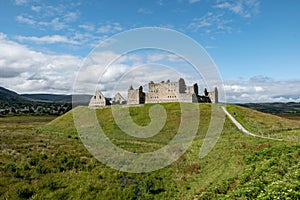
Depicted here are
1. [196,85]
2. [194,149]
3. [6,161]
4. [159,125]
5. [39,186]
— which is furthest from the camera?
[196,85]

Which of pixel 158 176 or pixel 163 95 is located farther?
pixel 163 95

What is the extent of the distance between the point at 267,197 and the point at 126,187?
10.8m

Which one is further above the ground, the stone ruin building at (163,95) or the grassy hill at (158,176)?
the stone ruin building at (163,95)

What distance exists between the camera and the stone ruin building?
3634 inches

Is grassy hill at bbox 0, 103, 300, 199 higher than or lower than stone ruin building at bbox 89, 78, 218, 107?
lower

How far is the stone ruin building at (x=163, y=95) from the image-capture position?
3634 inches

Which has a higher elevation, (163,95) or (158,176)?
(163,95)

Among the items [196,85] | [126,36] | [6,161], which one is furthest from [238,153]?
[196,85]

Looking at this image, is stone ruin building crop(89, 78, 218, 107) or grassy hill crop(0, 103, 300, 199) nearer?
grassy hill crop(0, 103, 300, 199)

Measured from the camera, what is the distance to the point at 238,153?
78.9ft

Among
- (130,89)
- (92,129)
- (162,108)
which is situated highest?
(130,89)

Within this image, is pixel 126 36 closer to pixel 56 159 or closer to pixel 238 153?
pixel 56 159

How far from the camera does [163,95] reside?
3863 inches

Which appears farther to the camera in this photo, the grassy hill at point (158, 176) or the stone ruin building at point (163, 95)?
the stone ruin building at point (163, 95)
